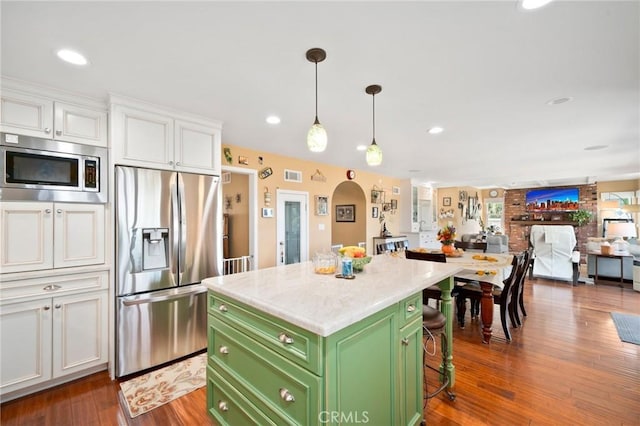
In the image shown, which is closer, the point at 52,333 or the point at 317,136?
the point at 317,136

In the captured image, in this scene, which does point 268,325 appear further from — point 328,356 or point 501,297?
point 501,297

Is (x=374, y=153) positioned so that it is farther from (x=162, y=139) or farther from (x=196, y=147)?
(x=162, y=139)

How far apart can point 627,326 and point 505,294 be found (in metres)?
1.82

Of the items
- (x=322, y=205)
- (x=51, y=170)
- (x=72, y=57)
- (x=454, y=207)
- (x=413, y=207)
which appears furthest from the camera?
(x=454, y=207)

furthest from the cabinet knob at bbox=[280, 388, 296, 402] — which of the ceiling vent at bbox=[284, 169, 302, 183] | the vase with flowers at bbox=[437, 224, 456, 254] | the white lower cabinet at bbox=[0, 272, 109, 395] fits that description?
the ceiling vent at bbox=[284, 169, 302, 183]

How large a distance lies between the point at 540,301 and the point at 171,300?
210 inches

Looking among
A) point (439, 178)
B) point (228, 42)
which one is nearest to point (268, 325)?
point (228, 42)

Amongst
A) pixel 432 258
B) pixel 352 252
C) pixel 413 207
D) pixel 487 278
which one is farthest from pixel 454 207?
pixel 352 252

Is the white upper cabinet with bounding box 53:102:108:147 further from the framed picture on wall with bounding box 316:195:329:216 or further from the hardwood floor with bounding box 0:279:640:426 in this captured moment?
the framed picture on wall with bounding box 316:195:329:216

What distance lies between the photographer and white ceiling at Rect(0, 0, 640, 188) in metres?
1.45

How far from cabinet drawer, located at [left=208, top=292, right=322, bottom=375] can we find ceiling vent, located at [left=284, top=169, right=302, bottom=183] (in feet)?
10.6

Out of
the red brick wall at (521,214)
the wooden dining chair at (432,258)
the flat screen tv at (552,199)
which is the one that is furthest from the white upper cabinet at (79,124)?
the flat screen tv at (552,199)

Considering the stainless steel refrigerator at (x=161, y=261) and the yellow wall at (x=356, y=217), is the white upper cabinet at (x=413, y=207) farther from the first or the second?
the stainless steel refrigerator at (x=161, y=261)

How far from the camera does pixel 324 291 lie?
1.57 meters
